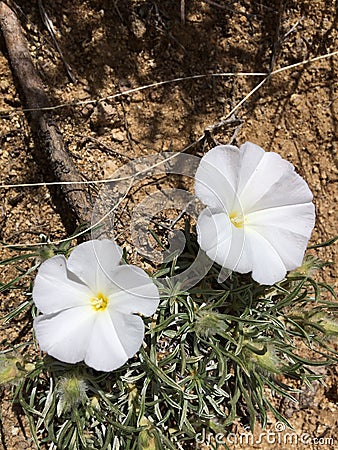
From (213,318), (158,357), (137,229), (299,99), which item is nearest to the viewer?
(213,318)

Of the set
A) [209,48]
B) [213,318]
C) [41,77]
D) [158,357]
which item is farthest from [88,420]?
→ [209,48]

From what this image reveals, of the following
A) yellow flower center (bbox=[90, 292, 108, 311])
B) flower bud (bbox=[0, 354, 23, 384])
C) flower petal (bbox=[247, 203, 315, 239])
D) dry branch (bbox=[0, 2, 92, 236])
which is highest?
dry branch (bbox=[0, 2, 92, 236])

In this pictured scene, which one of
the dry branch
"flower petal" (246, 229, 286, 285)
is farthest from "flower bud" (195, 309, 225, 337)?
the dry branch

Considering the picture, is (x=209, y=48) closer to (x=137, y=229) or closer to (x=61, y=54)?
(x=61, y=54)

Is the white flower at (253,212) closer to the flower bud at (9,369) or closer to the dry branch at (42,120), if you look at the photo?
the dry branch at (42,120)

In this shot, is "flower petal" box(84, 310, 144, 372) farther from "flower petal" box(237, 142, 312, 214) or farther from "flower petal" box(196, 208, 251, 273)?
"flower petal" box(237, 142, 312, 214)

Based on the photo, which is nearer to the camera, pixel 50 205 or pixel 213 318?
pixel 213 318

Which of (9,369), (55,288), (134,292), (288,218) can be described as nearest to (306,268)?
(288,218)
